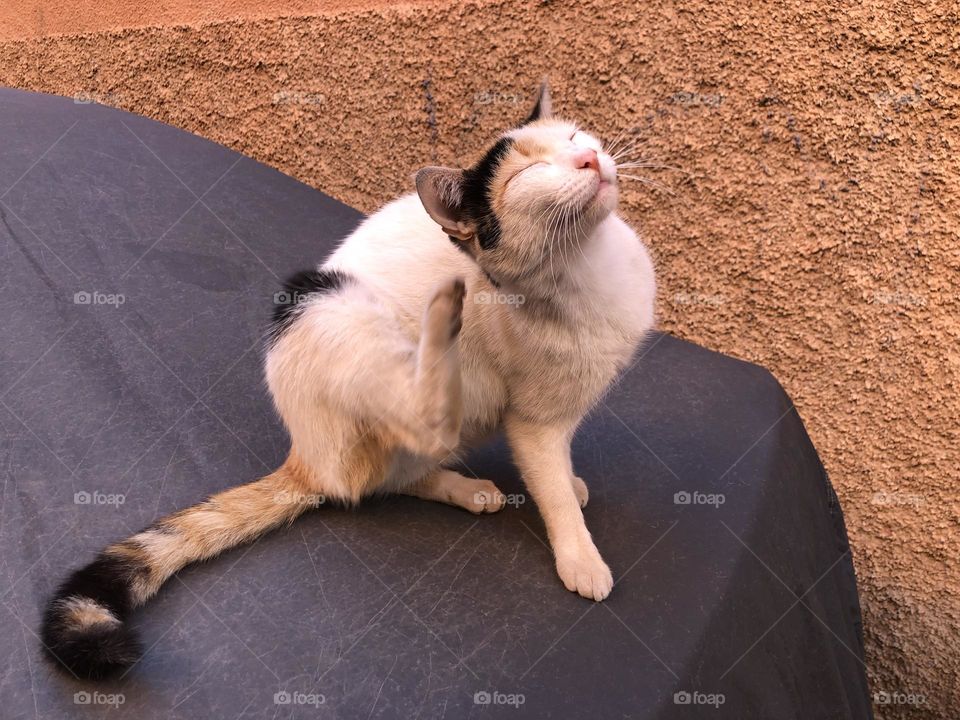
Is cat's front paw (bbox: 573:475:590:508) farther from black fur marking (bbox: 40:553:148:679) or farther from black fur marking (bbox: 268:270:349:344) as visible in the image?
black fur marking (bbox: 40:553:148:679)

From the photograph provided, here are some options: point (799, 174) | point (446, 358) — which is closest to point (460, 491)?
point (446, 358)

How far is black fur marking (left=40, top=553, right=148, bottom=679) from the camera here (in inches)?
40.3

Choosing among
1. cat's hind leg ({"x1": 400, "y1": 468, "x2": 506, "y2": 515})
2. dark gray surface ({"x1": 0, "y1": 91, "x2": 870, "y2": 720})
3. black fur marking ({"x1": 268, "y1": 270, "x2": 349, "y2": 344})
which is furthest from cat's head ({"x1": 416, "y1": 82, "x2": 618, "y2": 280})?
dark gray surface ({"x1": 0, "y1": 91, "x2": 870, "y2": 720})

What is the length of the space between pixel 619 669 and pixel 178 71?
85.5 inches

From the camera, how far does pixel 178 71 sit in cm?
238

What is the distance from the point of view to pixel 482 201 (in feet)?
3.84

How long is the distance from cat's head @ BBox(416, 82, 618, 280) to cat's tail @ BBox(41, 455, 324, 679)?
1.72 feet

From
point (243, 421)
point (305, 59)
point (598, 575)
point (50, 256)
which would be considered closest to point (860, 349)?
point (598, 575)

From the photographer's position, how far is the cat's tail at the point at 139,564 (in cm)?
103

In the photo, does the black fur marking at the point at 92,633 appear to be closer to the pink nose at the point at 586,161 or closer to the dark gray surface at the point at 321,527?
the dark gray surface at the point at 321,527

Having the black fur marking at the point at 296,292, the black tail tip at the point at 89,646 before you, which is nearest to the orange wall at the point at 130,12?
the black fur marking at the point at 296,292

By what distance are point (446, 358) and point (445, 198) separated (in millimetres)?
252

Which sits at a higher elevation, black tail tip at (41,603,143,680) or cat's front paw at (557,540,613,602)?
black tail tip at (41,603,143,680)

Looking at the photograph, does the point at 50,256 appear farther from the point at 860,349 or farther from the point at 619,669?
the point at 860,349
